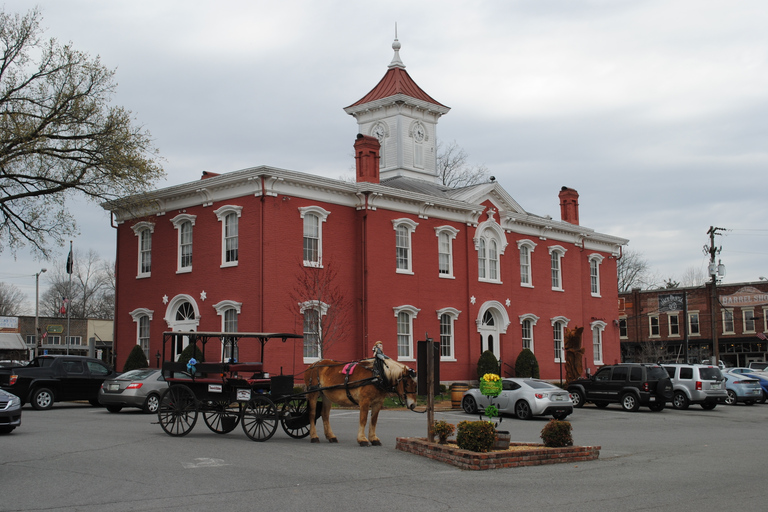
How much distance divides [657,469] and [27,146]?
23933mm

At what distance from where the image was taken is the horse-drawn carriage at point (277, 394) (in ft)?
51.2

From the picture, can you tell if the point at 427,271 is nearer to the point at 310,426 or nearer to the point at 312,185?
the point at 312,185

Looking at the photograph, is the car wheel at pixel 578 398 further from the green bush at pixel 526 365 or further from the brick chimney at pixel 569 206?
the brick chimney at pixel 569 206

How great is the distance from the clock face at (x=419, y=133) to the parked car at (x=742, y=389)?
18329mm

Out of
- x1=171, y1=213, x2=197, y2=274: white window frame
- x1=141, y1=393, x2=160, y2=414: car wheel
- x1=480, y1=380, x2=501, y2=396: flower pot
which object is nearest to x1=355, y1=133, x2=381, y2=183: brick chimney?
x1=171, y1=213, x2=197, y2=274: white window frame

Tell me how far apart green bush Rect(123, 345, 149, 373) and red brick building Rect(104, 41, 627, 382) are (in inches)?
32.2

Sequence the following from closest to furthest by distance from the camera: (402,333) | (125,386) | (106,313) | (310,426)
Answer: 1. (310,426)
2. (125,386)
3. (402,333)
4. (106,313)

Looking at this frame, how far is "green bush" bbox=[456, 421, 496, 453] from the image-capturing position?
13.3m

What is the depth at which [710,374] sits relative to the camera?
1169 inches

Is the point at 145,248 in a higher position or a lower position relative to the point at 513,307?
higher

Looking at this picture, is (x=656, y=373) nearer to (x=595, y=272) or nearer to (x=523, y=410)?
(x=523, y=410)

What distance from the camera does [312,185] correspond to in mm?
31516

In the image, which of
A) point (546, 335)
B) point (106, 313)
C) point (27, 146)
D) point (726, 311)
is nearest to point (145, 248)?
point (27, 146)

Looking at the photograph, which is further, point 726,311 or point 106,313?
point 106,313
